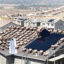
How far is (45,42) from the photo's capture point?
898cm

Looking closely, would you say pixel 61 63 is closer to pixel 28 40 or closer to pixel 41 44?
pixel 41 44

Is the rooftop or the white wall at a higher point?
the rooftop

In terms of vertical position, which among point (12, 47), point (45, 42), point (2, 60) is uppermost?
point (45, 42)

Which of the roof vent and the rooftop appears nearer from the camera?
the rooftop

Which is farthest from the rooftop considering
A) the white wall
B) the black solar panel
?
the white wall

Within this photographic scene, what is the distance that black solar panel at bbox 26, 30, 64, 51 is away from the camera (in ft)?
28.9

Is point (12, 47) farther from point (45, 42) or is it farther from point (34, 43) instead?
point (45, 42)

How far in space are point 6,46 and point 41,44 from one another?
1.15 meters

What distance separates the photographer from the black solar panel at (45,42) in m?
8.80

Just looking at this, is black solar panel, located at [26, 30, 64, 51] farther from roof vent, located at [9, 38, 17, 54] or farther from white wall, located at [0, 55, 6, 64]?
white wall, located at [0, 55, 6, 64]

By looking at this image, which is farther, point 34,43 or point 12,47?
point 34,43

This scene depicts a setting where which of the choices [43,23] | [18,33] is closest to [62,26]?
[43,23]

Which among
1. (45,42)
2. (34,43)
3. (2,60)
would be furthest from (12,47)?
(45,42)

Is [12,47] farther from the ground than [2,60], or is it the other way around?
[12,47]
